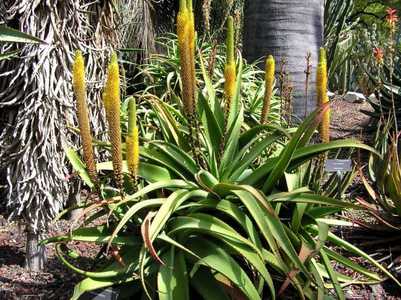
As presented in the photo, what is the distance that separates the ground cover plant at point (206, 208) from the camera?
282 centimetres

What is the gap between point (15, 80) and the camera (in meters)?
4.15

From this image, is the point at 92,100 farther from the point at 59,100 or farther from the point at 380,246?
the point at 380,246

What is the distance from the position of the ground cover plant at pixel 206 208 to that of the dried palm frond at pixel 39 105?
875mm

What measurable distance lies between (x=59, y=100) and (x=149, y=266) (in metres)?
1.59

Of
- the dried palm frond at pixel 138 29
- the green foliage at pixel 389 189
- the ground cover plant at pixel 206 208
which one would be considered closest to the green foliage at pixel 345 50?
the dried palm frond at pixel 138 29

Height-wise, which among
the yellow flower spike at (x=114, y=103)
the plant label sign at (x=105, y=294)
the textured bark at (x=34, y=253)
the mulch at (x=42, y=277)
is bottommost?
the mulch at (x=42, y=277)

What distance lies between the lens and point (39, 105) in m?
4.07

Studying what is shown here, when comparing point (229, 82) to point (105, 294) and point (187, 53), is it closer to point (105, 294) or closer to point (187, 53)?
point (187, 53)

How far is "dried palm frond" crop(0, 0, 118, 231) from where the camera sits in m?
4.05

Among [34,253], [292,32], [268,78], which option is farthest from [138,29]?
[268,78]

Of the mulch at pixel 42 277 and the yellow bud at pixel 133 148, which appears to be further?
the mulch at pixel 42 277

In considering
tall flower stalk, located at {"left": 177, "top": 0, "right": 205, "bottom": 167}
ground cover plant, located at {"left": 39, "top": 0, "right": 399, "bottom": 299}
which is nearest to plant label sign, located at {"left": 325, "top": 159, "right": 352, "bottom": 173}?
ground cover plant, located at {"left": 39, "top": 0, "right": 399, "bottom": 299}

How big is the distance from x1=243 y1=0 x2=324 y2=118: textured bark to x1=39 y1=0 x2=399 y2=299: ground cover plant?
9.82 feet

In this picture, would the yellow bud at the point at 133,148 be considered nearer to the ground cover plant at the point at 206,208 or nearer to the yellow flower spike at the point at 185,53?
the ground cover plant at the point at 206,208
